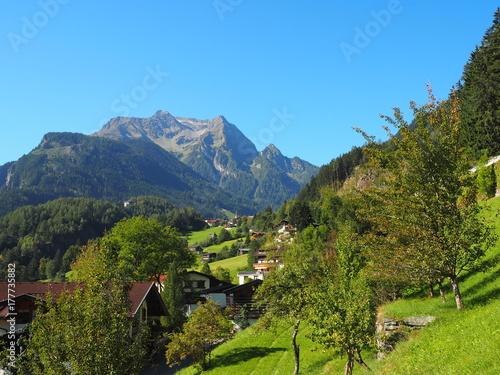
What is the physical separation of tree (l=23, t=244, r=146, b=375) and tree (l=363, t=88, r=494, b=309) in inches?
527

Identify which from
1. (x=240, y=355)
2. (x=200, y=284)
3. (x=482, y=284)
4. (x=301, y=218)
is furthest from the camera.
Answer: (x=301, y=218)

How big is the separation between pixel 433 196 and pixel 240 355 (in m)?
23.3

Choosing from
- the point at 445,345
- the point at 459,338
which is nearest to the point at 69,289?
the point at 445,345

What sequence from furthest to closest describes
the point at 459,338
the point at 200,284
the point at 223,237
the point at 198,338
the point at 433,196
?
the point at 223,237, the point at 200,284, the point at 198,338, the point at 433,196, the point at 459,338

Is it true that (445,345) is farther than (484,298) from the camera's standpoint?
No

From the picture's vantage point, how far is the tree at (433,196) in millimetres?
17297

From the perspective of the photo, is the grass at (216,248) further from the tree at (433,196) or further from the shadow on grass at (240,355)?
the tree at (433,196)

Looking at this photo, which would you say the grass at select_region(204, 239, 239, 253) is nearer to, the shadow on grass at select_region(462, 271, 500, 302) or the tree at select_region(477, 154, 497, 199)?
the tree at select_region(477, 154, 497, 199)

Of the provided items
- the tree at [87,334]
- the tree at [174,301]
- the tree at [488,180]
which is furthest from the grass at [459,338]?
the tree at [174,301]

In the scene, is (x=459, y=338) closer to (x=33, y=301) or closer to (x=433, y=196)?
(x=433, y=196)

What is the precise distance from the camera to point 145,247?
57531mm

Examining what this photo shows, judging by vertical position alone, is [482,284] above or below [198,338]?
above

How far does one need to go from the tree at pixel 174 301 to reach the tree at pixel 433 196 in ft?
116

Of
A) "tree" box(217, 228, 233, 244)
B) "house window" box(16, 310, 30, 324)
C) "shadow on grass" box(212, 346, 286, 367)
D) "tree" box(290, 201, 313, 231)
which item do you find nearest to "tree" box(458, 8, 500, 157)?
"shadow on grass" box(212, 346, 286, 367)
